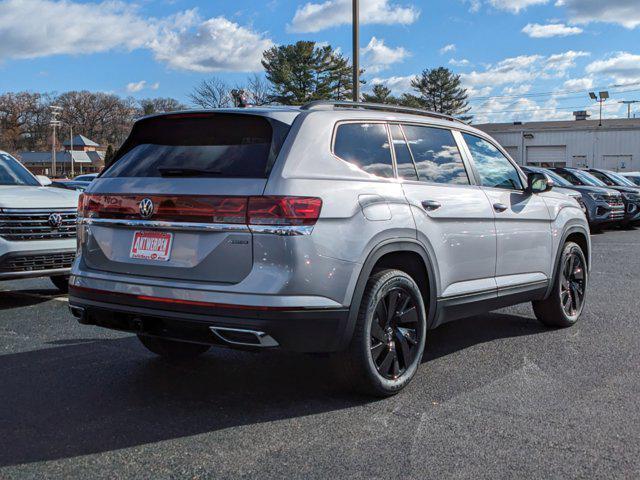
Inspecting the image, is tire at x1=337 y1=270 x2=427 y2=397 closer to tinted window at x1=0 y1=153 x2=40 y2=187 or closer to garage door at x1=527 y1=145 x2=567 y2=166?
tinted window at x1=0 y1=153 x2=40 y2=187

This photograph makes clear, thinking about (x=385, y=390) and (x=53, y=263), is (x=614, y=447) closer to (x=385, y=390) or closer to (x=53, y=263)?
(x=385, y=390)

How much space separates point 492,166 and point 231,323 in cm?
284

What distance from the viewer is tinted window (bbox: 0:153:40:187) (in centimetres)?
818

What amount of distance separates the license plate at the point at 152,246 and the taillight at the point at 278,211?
22.2 inches

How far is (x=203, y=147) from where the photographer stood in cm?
406

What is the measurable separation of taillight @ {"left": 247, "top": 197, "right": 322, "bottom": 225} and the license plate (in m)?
0.56

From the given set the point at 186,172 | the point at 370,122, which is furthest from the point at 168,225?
the point at 370,122

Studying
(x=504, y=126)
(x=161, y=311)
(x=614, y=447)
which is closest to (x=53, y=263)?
(x=161, y=311)

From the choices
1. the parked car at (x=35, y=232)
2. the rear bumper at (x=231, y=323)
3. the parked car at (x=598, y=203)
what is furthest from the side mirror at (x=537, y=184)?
the parked car at (x=598, y=203)

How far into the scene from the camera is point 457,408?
4.04 metres

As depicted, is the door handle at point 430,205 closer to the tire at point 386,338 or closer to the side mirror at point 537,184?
the tire at point 386,338

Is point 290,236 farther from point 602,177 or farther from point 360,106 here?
point 602,177

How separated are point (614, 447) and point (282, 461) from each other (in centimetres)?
168

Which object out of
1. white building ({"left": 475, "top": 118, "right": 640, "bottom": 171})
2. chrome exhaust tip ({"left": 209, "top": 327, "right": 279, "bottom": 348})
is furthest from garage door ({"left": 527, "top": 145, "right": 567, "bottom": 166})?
chrome exhaust tip ({"left": 209, "top": 327, "right": 279, "bottom": 348})
